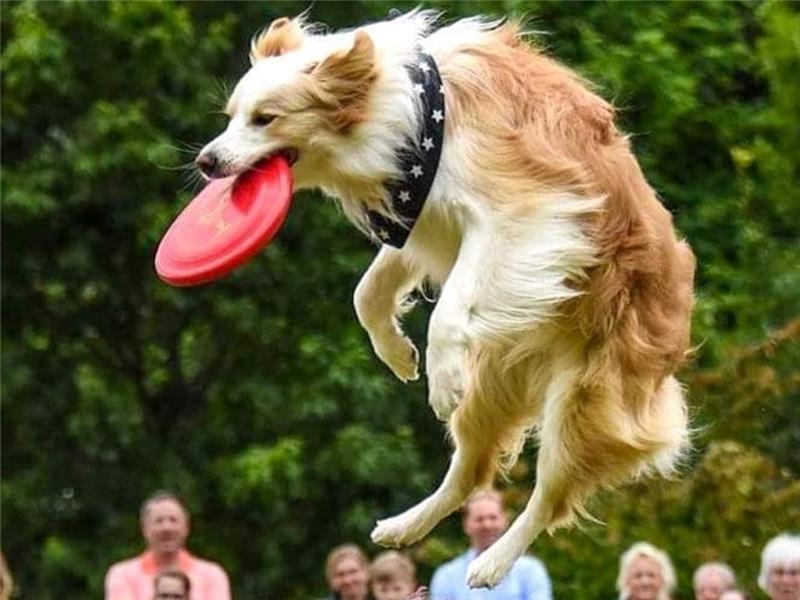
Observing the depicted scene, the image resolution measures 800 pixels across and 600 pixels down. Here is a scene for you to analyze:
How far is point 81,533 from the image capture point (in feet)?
62.2

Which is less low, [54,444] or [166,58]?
[166,58]

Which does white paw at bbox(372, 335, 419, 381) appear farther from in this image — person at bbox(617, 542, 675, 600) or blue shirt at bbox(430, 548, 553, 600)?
person at bbox(617, 542, 675, 600)

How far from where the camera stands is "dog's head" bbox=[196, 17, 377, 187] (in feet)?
26.8

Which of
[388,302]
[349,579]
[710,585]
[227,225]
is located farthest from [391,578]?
[227,225]

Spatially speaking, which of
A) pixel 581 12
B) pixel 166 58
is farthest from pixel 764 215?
pixel 166 58

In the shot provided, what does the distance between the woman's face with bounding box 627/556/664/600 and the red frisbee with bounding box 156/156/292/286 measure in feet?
10.9

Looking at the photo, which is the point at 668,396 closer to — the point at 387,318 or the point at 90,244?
the point at 387,318

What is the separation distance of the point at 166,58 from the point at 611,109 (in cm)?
1024

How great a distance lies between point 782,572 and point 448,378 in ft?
9.86

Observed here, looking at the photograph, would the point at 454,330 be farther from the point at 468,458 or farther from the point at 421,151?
the point at 468,458

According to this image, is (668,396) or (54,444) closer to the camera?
(668,396)

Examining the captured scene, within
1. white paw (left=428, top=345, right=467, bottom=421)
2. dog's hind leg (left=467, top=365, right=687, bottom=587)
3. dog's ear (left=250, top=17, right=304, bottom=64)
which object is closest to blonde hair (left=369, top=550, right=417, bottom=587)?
dog's hind leg (left=467, top=365, right=687, bottom=587)

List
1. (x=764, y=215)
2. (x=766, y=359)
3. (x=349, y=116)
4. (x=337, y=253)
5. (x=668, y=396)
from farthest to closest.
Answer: (x=764, y=215), (x=337, y=253), (x=766, y=359), (x=668, y=396), (x=349, y=116)

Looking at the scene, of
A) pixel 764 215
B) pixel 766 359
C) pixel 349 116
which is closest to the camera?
pixel 349 116
